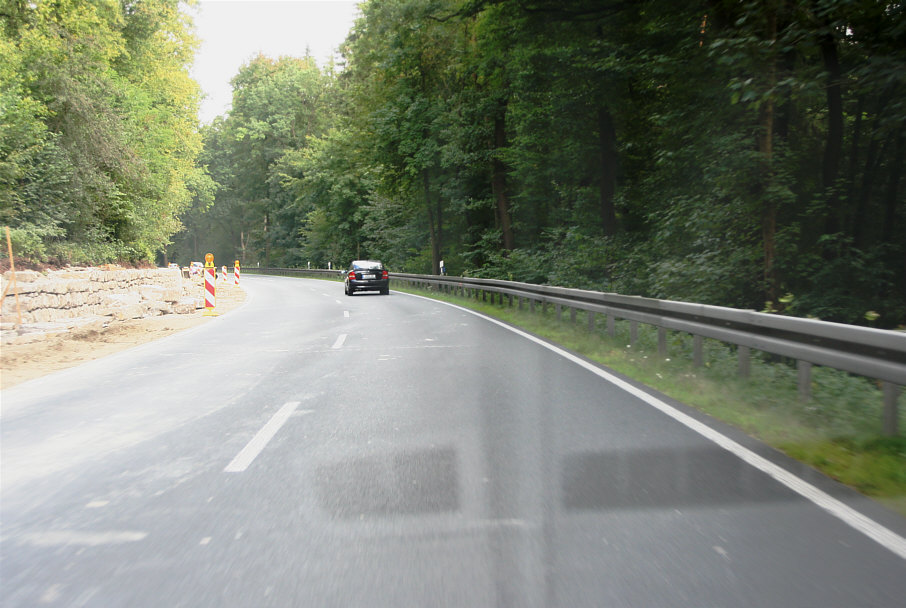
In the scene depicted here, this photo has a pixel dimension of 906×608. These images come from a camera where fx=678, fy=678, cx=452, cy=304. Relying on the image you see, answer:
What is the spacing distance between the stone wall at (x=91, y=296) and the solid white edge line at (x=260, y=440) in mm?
9021

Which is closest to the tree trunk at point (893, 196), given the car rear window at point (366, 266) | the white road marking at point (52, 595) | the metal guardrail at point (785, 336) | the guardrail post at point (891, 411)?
the metal guardrail at point (785, 336)

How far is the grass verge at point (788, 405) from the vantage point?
4398 mm

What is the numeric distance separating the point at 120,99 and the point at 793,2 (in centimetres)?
2384

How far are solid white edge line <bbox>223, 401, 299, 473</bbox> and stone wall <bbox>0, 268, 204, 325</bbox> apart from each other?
9.02m

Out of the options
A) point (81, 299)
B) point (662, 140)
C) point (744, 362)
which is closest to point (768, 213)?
point (744, 362)

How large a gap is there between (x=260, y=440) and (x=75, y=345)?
8.79 m

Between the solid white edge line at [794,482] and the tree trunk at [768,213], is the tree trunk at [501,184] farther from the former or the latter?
the solid white edge line at [794,482]

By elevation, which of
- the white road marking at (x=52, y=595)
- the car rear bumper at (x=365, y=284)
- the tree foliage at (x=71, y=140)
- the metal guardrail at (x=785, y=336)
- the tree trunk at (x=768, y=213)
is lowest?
the car rear bumper at (x=365, y=284)

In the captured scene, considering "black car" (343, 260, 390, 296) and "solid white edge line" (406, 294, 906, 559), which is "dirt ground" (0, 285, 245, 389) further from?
"black car" (343, 260, 390, 296)

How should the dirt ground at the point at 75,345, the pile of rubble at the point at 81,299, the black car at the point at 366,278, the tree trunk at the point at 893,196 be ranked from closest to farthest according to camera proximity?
1. the dirt ground at the point at 75,345
2. the tree trunk at the point at 893,196
3. the pile of rubble at the point at 81,299
4. the black car at the point at 366,278

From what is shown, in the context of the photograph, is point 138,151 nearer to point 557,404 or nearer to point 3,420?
point 3,420

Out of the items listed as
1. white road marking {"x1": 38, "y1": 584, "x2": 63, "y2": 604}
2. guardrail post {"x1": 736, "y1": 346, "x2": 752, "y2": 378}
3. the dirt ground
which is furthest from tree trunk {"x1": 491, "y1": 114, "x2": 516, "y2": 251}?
white road marking {"x1": 38, "y1": 584, "x2": 63, "y2": 604}

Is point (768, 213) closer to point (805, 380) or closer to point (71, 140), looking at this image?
point (805, 380)

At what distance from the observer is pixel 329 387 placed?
25.6 ft
